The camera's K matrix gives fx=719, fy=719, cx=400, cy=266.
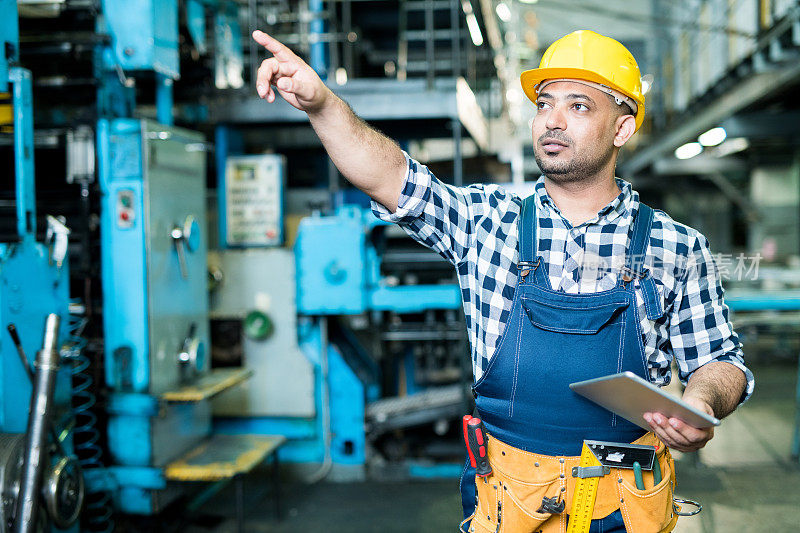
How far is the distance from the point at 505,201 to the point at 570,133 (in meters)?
0.24

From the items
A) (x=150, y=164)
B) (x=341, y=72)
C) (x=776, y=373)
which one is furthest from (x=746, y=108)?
(x=150, y=164)

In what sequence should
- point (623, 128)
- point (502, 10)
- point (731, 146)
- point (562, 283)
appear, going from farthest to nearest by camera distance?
point (731, 146) → point (502, 10) → point (623, 128) → point (562, 283)

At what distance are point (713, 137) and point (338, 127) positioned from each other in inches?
380

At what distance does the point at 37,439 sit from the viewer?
8.31ft

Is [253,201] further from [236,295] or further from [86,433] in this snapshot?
[86,433]

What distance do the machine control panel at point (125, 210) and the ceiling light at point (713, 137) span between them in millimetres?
8395

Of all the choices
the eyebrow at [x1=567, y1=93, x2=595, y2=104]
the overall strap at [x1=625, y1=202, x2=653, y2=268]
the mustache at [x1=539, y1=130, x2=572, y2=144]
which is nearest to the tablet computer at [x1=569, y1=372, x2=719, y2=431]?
the overall strap at [x1=625, y1=202, x2=653, y2=268]

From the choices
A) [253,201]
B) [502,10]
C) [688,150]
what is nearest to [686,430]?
[253,201]

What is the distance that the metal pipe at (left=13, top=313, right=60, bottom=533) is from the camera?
8.14ft

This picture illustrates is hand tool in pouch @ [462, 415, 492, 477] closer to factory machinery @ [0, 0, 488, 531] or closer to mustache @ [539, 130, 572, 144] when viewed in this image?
mustache @ [539, 130, 572, 144]

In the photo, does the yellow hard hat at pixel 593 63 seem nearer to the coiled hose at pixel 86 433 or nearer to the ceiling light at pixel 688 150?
the coiled hose at pixel 86 433

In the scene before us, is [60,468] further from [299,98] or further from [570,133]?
[570,133]

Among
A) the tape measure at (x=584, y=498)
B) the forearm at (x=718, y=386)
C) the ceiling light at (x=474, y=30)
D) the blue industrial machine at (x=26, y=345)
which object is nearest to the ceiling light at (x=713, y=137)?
the ceiling light at (x=474, y=30)

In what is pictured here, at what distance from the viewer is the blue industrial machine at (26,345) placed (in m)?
2.54
